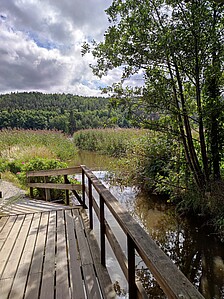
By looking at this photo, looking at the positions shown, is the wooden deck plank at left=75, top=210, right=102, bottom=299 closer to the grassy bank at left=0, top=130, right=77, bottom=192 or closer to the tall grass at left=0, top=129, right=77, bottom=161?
the grassy bank at left=0, top=130, right=77, bottom=192

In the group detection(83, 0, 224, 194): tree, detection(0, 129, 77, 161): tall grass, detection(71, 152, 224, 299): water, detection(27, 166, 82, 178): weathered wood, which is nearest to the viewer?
detection(71, 152, 224, 299): water

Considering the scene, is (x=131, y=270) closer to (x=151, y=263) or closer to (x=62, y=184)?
(x=151, y=263)

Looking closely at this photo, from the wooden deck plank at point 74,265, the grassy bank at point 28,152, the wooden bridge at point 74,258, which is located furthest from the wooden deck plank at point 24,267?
the grassy bank at point 28,152

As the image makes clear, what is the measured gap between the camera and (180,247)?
3439 millimetres

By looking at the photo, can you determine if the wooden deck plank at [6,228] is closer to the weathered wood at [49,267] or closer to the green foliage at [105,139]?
the weathered wood at [49,267]

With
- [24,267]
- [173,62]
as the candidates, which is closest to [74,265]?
[24,267]

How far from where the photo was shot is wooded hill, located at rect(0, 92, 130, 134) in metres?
14.7

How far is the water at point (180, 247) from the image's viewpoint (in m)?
2.62

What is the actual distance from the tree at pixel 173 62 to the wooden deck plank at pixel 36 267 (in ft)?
7.74

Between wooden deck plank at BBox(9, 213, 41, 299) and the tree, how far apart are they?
2.40m

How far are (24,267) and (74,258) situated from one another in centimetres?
44

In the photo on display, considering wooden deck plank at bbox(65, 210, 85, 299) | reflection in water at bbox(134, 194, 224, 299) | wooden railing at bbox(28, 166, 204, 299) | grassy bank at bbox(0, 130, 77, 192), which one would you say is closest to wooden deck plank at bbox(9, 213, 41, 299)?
wooden deck plank at bbox(65, 210, 85, 299)

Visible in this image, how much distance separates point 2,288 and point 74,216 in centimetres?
164

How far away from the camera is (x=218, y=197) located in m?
3.79
